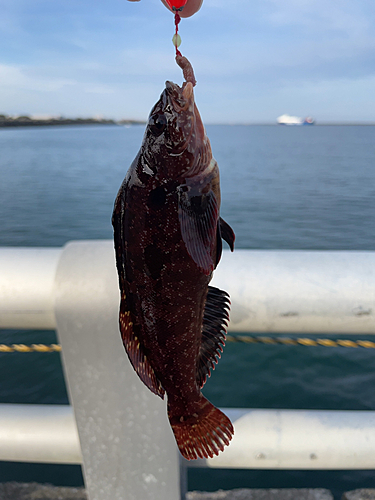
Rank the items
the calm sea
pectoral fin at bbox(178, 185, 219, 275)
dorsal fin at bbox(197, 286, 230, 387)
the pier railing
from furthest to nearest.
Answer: the calm sea, the pier railing, dorsal fin at bbox(197, 286, 230, 387), pectoral fin at bbox(178, 185, 219, 275)

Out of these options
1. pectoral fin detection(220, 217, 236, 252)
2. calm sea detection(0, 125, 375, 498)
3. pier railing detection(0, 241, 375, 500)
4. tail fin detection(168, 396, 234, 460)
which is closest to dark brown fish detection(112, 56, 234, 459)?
pectoral fin detection(220, 217, 236, 252)

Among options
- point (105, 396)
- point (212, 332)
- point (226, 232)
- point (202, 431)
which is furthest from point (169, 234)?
point (105, 396)

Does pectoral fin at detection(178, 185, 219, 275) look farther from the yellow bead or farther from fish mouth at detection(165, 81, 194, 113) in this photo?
the yellow bead

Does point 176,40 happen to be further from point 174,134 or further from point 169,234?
point 169,234

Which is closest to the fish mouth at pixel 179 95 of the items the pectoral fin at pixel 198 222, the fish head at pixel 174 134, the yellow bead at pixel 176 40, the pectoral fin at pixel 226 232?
the fish head at pixel 174 134

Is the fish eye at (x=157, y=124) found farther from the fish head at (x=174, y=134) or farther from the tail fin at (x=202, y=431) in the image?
the tail fin at (x=202, y=431)

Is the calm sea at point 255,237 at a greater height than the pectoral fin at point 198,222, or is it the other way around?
the pectoral fin at point 198,222

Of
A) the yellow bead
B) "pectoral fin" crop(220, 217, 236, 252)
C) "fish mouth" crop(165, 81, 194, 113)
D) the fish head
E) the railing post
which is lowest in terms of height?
the railing post
